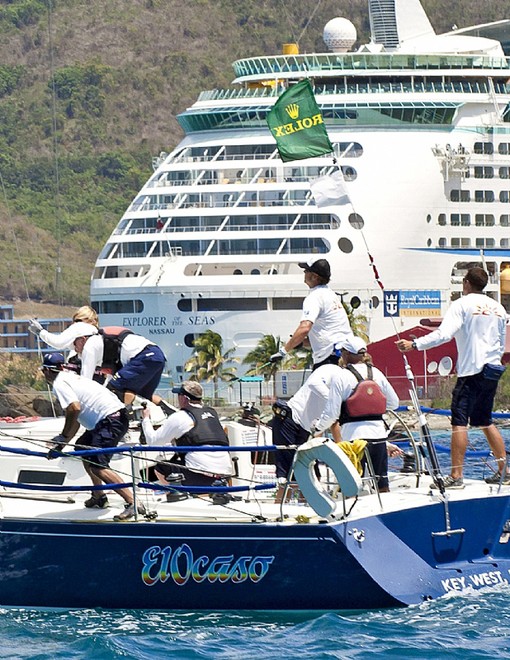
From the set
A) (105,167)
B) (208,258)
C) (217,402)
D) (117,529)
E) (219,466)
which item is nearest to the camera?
(117,529)

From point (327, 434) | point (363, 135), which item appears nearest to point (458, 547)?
point (327, 434)

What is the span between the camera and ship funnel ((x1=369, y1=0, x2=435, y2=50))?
62031 millimetres

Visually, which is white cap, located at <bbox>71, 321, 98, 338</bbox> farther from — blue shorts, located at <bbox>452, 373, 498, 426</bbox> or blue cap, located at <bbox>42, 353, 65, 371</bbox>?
A: blue shorts, located at <bbox>452, 373, 498, 426</bbox>

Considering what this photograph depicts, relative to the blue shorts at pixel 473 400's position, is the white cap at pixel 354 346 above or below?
above

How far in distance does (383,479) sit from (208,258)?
37.0 m

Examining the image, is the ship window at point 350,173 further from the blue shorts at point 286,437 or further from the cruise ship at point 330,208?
the blue shorts at point 286,437

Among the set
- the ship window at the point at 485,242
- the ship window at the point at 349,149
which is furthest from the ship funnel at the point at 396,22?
the ship window at the point at 485,242

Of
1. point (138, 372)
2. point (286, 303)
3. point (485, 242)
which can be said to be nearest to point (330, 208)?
point (286, 303)

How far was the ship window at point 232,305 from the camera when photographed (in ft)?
165

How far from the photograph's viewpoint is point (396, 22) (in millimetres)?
62250

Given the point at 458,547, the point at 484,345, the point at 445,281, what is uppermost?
the point at 445,281

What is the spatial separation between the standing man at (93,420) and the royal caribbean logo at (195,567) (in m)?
0.49

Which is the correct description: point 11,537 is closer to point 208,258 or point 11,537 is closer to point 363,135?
point 208,258

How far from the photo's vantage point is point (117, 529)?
44.0ft
